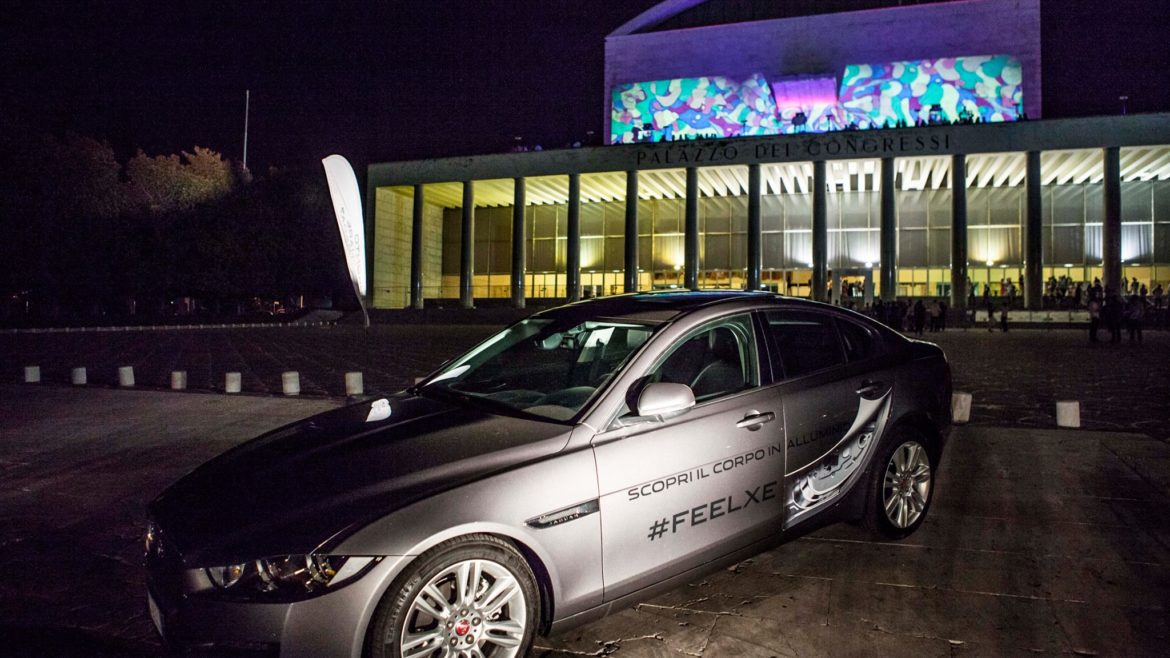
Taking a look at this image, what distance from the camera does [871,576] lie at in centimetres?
371

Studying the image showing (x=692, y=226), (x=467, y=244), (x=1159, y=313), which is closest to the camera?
(x=1159, y=313)

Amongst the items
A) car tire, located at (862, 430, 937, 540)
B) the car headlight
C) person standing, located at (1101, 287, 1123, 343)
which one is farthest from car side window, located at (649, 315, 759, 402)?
person standing, located at (1101, 287, 1123, 343)

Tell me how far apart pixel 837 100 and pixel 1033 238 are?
12.9 meters

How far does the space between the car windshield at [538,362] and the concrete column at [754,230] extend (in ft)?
103

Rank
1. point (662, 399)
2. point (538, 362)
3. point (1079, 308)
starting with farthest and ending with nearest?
point (1079, 308) → point (538, 362) → point (662, 399)

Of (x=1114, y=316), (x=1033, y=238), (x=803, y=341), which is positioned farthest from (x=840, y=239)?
(x=803, y=341)

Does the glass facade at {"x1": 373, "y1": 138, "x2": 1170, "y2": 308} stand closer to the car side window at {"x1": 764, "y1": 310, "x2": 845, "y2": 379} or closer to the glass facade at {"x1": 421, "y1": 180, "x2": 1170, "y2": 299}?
the glass facade at {"x1": 421, "y1": 180, "x2": 1170, "y2": 299}

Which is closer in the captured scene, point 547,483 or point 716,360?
point 547,483

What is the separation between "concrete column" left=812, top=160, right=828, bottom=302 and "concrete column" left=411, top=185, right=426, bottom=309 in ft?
71.5

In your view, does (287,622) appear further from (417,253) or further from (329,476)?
(417,253)

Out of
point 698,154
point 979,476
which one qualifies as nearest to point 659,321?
point 979,476

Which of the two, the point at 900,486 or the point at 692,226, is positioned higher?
the point at 692,226

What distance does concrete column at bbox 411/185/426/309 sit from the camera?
132 ft

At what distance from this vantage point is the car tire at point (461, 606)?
2.34m
